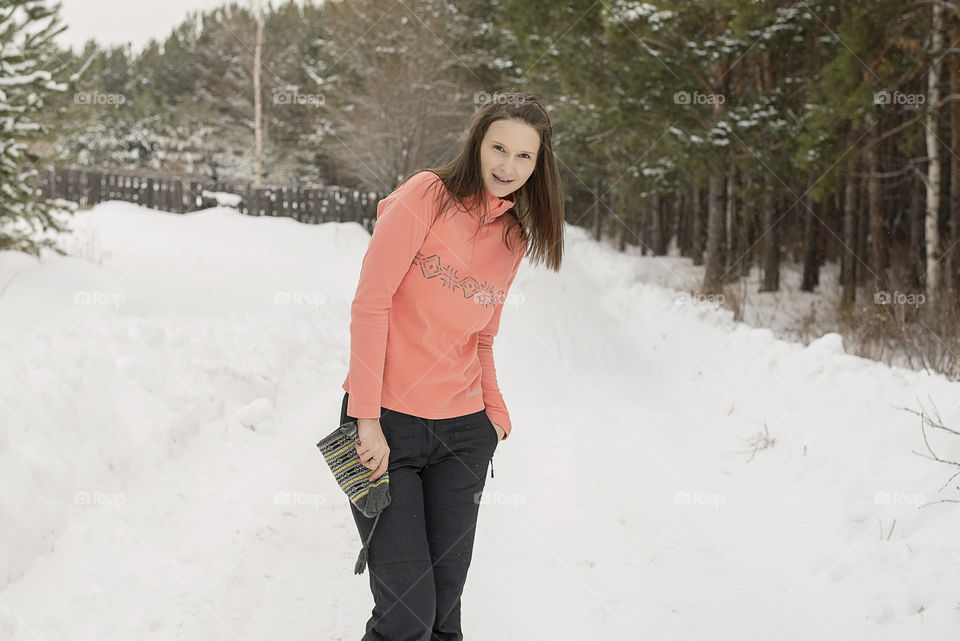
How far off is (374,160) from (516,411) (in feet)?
50.7

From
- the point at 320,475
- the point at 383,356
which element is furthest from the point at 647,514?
the point at 383,356

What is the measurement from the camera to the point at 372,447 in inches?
81.3

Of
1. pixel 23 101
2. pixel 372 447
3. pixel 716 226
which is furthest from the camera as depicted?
pixel 716 226

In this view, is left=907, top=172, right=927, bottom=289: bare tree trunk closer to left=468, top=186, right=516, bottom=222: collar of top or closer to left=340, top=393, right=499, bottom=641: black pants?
left=468, top=186, right=516, bottom=222: collar of top

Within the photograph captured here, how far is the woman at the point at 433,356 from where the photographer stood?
2.07 meters

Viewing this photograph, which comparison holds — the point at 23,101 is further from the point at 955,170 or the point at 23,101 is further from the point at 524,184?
the point at 955,170

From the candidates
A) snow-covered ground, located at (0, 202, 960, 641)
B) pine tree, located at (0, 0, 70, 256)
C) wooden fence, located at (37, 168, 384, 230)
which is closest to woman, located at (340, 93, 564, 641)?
snow-covered ground, located at (0, 202, 960, 641)

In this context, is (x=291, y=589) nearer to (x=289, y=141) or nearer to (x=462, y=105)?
(x=462, y=105)

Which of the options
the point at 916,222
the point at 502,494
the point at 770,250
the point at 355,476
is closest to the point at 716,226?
the point at 770,250

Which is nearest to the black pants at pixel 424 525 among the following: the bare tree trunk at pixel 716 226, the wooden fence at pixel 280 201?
the bare tree trunk at pixel 716 226

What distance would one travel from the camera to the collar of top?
2.31m

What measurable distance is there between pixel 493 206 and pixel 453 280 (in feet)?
0.99

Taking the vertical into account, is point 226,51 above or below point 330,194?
above

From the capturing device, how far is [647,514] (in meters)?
4.76
